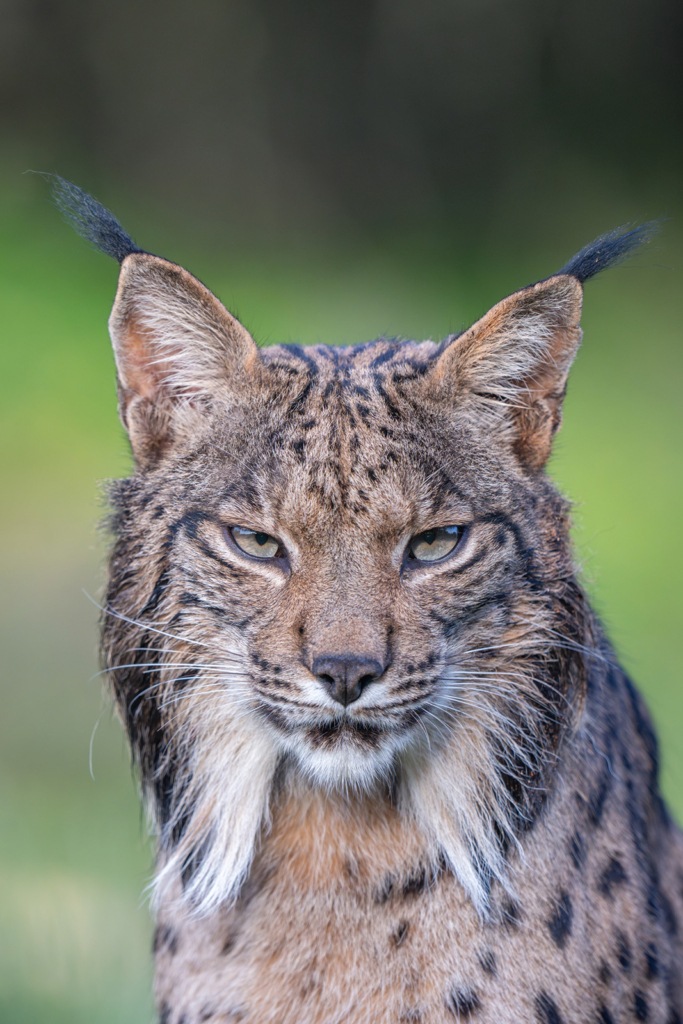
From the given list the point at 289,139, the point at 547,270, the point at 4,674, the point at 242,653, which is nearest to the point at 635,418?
the point at 547,270

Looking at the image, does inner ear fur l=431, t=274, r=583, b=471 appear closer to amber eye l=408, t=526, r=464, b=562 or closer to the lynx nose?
amber eye l=408, t=526, r=464, b=562

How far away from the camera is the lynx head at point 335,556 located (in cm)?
253

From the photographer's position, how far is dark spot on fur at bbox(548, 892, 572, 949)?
267 centimetres

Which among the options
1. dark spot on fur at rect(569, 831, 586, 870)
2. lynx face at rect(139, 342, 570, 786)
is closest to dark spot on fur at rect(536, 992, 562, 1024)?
dark spot on fur at rect(569, 831, 586, 870)

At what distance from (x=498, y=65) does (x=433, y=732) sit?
9.61 metres

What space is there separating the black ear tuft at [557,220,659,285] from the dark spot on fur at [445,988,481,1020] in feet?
6.07

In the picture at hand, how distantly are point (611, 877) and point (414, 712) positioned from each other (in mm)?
856

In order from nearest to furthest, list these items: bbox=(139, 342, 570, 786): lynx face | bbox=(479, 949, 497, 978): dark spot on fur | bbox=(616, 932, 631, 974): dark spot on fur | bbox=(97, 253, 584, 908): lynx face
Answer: bbox=(139, 342, 570, 786): lynx face, bbox=(97, 253, 584, 908): lynx face, bbox=(479, 949, 497, 978): dark spot on fur, bbox=(616, 932, 631, 974): dark spot on fur

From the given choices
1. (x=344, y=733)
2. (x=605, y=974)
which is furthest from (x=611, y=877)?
(x=344, y=733)

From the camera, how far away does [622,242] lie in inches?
107

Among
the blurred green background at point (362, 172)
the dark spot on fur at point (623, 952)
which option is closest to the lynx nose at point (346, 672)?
the dark spot on fur at point (623, 952)

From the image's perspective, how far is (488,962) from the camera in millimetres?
2637

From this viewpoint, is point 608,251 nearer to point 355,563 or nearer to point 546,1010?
point 355,563

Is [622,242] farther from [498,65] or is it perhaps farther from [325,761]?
[498,65]
